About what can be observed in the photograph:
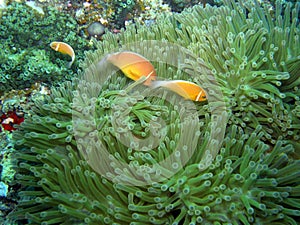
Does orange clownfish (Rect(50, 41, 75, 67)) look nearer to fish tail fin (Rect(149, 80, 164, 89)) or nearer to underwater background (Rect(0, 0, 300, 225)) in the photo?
underwater background (Rect(0, 0, 300, 225))

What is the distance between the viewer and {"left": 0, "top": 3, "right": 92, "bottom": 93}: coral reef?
3525mm

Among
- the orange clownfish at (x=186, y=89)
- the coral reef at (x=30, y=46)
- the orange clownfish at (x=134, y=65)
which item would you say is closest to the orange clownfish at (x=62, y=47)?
the coral reef at (x=30, y=46)

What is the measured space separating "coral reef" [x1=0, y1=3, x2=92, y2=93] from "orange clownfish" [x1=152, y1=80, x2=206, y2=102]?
1692 mm

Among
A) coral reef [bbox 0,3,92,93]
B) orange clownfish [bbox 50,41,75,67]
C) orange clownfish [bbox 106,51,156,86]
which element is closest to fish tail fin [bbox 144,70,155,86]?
orange clownfish [bbox 106,51,156,86]

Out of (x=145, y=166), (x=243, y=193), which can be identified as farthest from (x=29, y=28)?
(x=243, y=193)

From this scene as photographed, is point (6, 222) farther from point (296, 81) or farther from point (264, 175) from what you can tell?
point (296, 81)

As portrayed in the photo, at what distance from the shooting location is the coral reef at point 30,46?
11.6 feet

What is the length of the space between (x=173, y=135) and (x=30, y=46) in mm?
2263

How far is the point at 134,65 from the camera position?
2.72m

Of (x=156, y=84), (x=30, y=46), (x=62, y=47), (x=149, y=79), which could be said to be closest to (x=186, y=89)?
(x=156, y=84)

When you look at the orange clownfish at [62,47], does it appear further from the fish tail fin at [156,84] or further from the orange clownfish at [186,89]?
the orange clownfish at [186,89]

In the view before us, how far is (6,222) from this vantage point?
2.71 meters

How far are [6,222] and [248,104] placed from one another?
7.47ft

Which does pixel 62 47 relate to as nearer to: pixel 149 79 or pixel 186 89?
pixel 149 79
